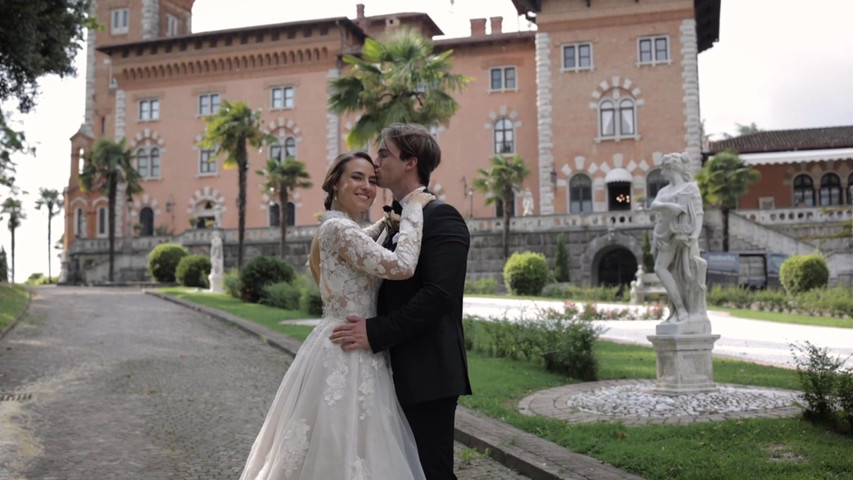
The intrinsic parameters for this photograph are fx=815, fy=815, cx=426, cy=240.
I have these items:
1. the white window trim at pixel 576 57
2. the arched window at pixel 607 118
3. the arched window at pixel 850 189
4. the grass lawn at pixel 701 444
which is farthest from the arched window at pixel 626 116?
the grass lawn at pixel 701 444

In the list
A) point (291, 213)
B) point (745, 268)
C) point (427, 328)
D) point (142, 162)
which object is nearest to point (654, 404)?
point (427, 328)

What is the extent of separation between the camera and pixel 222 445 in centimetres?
703

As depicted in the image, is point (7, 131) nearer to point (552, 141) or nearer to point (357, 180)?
point (357, 180)

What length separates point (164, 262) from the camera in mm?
38312

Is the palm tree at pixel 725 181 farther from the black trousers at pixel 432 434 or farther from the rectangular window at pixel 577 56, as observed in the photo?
the black trousers at pixel 432 434

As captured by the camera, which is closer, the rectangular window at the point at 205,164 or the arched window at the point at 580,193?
the arched window at the point at 580,193

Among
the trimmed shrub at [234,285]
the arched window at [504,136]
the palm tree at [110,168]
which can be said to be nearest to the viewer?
the trimmed shrub at [234,285]

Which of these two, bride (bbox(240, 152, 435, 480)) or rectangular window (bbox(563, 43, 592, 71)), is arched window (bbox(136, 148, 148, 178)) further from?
bride (bbox(240, 152, 435, 480))

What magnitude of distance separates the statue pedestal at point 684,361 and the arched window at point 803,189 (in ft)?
122

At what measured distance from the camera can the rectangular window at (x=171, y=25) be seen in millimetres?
55438

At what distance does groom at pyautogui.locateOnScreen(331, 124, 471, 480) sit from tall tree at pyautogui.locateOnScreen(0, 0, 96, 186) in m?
12.6

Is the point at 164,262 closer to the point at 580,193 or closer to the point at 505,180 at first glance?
the point at 505,180

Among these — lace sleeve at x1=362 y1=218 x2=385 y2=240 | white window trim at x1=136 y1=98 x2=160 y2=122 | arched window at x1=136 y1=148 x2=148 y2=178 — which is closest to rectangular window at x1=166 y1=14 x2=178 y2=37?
white window trim at x1=136 y1=98 x2=160 y2=122

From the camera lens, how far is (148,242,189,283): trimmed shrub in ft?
126
